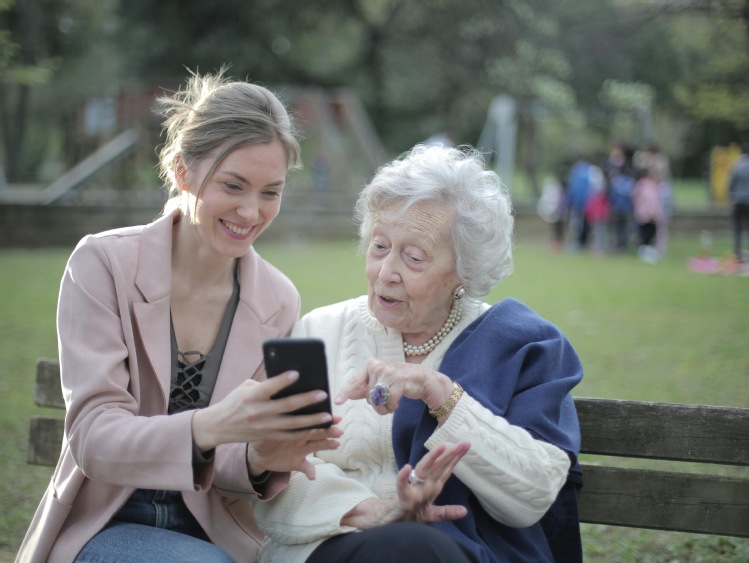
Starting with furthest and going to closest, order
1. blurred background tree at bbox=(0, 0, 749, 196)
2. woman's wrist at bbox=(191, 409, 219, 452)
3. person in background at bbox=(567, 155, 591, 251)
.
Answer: blurred background tree at bbox=(0, 0, 749, 196) → person in background at bbox=(567, 155, 591, 251) → woman's wrist at bbox=(191, 409, 219, 452)

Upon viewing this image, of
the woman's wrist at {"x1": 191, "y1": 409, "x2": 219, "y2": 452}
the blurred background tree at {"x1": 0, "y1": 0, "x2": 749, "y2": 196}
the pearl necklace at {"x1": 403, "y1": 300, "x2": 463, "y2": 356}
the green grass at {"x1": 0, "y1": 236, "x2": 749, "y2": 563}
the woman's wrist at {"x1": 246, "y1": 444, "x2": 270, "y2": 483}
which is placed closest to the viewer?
the woman's wrist at {"x1": 191, "y1": 409, "x2": 219, "y2": 452}

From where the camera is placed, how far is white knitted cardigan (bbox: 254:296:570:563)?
2771mm

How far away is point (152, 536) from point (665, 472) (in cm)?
182

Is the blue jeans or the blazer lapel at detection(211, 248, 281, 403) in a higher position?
the blazer lapel at detection(211, 248, 281, 403)

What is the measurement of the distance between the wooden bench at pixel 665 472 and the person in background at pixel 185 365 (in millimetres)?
1165

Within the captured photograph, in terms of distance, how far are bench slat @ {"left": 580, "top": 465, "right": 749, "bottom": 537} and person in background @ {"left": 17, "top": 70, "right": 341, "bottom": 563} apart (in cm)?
120

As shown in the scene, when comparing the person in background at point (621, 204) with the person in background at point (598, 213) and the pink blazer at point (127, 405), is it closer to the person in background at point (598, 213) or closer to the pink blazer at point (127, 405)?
the person in background at point (598, 213)

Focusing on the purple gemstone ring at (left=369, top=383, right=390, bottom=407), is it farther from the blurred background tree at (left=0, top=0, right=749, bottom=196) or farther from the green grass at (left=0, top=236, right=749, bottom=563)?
the blurred background tree at (left=0, top=0, right=749, bottom=196)

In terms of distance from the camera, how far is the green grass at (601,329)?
4.75 meters

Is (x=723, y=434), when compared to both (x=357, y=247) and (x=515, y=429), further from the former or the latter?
(x=357, y=247)

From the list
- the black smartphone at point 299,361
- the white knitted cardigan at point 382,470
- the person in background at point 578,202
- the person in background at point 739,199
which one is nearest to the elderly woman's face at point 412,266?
the white knitted cardigan at point 382,470

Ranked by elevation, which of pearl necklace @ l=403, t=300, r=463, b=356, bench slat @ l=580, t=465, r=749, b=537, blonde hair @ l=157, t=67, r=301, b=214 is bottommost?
bench slat @ l=580, t=465, r=749, b=537

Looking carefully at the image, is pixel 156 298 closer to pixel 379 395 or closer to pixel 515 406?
pixel 379 395

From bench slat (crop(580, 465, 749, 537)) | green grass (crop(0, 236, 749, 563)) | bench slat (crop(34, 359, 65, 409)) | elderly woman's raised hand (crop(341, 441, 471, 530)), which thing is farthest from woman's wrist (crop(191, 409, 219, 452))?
green grass (crop(0, 236, 749, 563))
